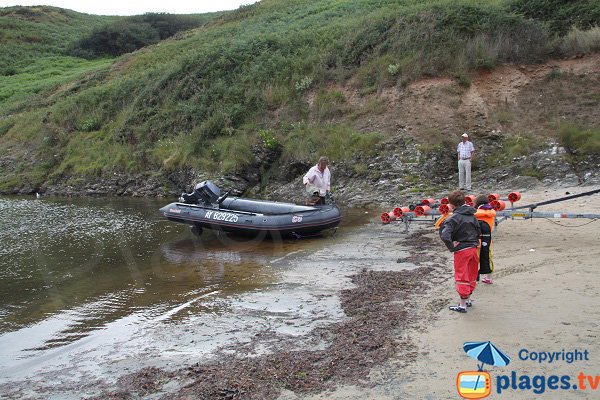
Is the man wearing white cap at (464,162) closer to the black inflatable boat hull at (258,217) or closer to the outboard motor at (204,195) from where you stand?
the black inflatable boat hull at (258,217)

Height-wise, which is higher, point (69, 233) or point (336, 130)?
point (336, 130)

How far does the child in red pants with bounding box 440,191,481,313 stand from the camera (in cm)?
667

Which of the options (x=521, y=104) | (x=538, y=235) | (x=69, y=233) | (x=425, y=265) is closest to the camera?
(x=425, y=265)

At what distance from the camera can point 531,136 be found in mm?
16766

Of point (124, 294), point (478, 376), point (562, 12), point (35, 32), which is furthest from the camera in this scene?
point (35, 32)

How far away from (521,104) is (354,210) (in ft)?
21.1

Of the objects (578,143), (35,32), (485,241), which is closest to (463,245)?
(485,241)

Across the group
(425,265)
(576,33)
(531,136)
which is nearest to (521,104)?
(531,136)

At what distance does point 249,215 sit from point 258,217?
0.87 feet

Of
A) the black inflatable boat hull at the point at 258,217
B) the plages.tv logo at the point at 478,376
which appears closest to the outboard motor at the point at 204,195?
the black inflatable boat hull at the point at 258,217

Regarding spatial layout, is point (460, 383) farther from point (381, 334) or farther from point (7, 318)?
point (7, 318)

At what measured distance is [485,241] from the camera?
7.26 m

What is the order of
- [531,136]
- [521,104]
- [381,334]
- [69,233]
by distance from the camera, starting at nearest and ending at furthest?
[381,334], [69,233], [531,136], [521,104]

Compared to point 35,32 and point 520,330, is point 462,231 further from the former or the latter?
point 35,32
